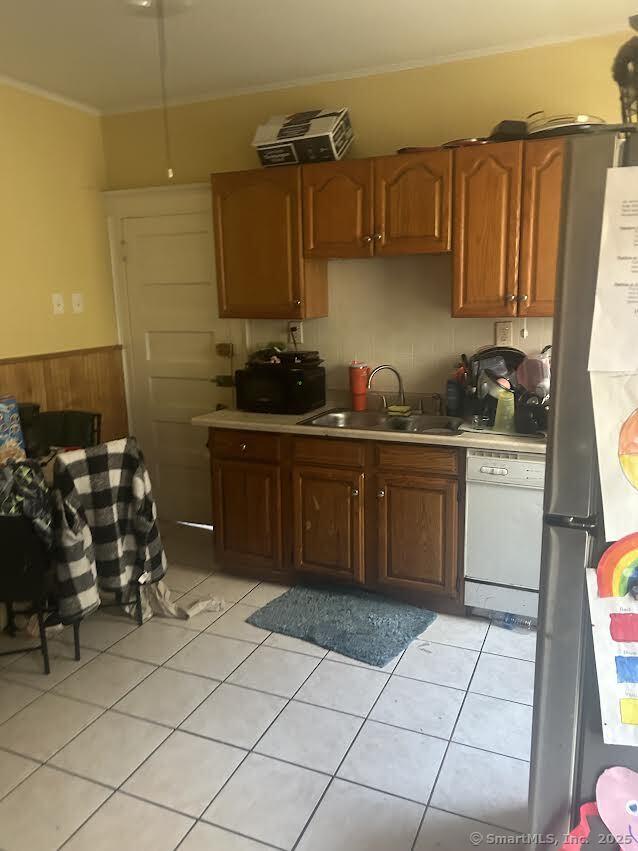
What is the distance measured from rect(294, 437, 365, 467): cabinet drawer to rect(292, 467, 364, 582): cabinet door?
0.15ft

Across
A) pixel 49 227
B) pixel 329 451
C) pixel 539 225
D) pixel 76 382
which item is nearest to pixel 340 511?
pixel 329 451

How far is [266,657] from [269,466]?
951 millimetres

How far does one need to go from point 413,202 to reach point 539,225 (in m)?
0.58

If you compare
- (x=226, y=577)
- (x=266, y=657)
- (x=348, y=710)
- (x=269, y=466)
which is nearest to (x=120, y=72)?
(x=269, y=466)

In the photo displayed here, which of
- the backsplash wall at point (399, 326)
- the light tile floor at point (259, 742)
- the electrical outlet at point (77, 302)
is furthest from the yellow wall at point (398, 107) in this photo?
the light tile floor at point (259, 742)

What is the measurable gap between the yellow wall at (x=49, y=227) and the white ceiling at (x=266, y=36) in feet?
→ 0.83

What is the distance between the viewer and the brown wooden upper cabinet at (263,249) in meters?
3.34

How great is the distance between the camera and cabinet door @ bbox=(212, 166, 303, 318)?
→ 11.0 feet

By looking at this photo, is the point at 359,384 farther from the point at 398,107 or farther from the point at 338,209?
the point at 398,107

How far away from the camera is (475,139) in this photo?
10.1ft

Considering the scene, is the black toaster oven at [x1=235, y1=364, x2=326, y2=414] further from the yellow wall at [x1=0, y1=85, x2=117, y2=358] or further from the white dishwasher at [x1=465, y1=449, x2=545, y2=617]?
the yellow wall at [x1=0, y1=85, x2=117, y2=358]

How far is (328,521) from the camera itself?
326 cm

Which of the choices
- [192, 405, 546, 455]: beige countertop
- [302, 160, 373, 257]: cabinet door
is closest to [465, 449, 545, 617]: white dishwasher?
[192, 405, 546, 455]: beige countertop

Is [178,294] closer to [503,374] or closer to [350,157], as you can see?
[350,157]
